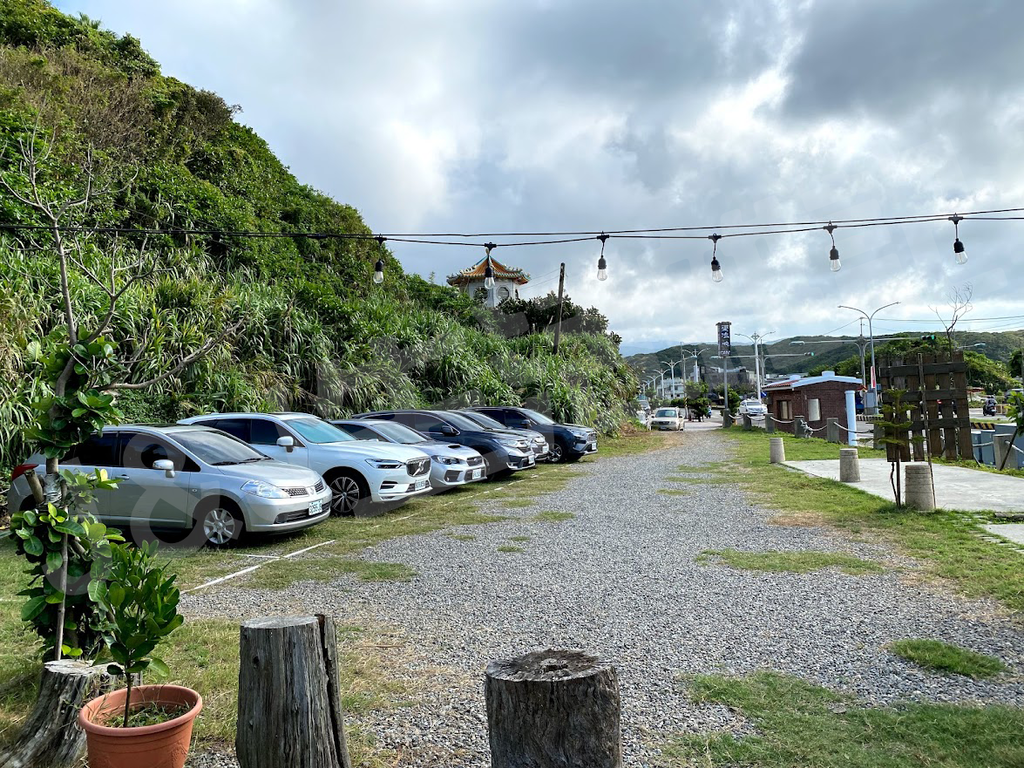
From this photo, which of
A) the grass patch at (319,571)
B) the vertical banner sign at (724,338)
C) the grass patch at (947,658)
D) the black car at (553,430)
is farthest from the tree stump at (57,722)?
the vertical banner sign at (724,338)

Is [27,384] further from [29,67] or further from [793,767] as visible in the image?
[29,67]

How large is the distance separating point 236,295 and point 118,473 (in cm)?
851

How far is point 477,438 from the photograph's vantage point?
635 inches

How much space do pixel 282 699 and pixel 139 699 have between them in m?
0.90

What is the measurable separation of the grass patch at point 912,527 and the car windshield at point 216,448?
7.37 meters

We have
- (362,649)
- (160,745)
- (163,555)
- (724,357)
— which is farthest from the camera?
(724,357)

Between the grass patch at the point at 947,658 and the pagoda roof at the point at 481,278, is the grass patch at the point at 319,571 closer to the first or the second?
the grass patch at the point at 947,658

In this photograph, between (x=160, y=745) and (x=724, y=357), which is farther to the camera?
(x=724, y=357)

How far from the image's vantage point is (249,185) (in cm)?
2483

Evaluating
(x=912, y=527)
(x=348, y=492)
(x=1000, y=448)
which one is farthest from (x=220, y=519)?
(x=1000, y=448)

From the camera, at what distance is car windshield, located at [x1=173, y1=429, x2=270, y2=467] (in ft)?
29.4

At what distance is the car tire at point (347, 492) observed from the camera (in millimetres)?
10734

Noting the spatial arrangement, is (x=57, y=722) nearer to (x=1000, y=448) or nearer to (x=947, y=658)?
(x=947, y=658)

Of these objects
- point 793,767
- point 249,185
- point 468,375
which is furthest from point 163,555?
point 249,185
